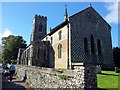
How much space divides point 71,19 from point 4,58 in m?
48.0

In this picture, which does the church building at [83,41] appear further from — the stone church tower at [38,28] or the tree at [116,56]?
the stone church tower at [38,28]

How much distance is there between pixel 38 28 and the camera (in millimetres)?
53469

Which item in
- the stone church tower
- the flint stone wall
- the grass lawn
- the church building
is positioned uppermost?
the stone church tower

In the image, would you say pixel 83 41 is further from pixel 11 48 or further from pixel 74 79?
pixel 11 48

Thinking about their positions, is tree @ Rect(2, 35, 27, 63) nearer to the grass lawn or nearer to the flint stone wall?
the flint stone wall

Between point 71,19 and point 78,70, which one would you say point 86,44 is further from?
point 78,70

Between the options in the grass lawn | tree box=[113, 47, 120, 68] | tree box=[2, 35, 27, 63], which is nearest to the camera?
the grass lawn

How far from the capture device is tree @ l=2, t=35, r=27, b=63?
64.9m

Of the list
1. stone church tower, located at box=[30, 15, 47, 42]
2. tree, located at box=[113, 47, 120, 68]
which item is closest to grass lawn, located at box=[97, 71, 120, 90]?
tree, located at box=[113, 47, 120, 68]

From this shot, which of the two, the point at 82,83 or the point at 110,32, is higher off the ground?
the point at 110,32

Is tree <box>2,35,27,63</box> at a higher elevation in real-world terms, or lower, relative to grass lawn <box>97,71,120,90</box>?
higher

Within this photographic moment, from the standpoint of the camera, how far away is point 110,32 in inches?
1124

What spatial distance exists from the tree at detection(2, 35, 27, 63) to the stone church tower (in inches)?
643


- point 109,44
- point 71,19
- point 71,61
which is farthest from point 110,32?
point 71,61
